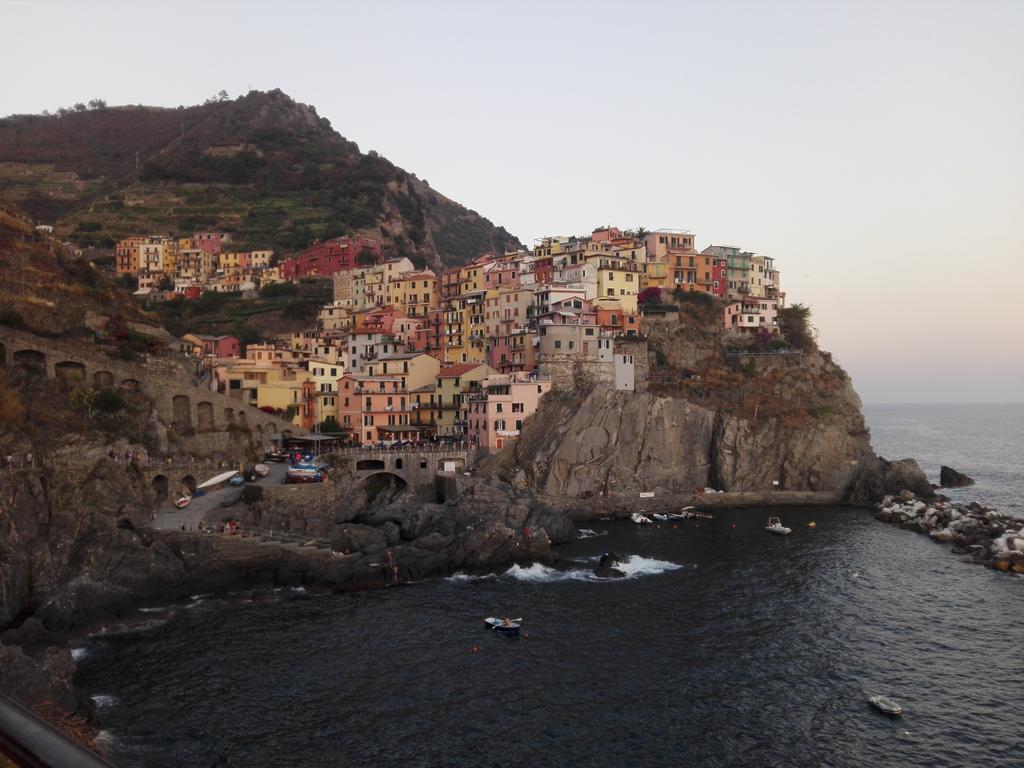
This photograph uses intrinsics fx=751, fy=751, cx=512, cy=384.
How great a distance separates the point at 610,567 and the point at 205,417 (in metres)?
40.7

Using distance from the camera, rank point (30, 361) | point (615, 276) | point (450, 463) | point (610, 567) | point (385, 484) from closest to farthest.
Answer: point (610, 567) → point (30, 361) → point (385, 484) → point (450, 463) → point (615, 276)

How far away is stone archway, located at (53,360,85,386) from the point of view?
63.7m

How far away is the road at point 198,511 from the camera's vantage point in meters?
55.9

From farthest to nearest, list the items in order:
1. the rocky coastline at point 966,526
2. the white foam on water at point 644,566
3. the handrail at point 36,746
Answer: the rocky coastline at point 966,526, the white foam on water at point 644,566, the handrail at point 36,746

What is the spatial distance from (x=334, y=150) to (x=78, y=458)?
473ft

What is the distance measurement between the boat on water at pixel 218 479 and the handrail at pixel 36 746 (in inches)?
2434

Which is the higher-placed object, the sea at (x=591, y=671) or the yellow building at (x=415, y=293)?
the yellow building at (x=415, y=293)

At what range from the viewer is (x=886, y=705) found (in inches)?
1318

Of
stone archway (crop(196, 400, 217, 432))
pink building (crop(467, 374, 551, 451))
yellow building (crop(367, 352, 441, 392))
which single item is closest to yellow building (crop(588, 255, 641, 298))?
pink building (crop(467, 374, 551, 451))

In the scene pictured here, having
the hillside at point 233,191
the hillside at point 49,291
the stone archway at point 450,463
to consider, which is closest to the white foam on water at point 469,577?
the stone archway at point 450,463

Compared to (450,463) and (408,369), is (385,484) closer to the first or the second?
(450,463)

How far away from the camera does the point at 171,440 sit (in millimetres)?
65625

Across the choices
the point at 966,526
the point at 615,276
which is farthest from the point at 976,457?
the point at 615,276

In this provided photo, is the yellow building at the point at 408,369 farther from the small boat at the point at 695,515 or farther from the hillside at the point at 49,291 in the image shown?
the small boat at the point at 695,515
